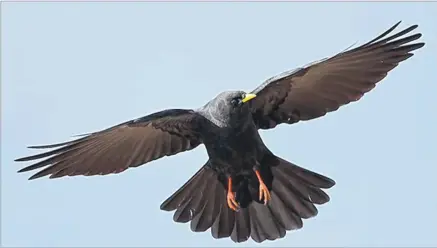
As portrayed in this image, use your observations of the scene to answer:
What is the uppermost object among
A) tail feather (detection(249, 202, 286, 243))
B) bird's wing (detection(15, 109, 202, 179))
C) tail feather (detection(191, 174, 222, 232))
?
bird's wing (detection(15, 109, 202, 179))

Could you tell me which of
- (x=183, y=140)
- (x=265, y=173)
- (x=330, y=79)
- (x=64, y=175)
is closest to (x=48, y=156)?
(x=64, y=175)

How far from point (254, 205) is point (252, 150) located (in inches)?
39.4

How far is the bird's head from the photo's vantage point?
1059 cm

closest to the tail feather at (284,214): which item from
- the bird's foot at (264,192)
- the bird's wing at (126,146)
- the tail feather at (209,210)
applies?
the bird's foot at (264,192)

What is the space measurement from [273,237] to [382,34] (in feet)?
8.77

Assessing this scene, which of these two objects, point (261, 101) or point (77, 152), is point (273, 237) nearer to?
point (261, 101)

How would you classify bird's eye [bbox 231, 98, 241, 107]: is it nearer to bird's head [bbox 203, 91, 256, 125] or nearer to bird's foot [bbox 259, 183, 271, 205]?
bird's head [bbox 203, 91, 256, 125]

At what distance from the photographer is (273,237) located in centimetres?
1167

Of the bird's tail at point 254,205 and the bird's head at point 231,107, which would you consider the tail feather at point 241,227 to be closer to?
the bird's tail at point 254,205

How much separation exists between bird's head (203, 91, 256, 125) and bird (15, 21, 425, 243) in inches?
5.3

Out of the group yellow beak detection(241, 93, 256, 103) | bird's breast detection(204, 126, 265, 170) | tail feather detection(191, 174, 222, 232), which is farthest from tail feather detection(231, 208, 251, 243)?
yellow beak detection(241, 93, 256, 103)

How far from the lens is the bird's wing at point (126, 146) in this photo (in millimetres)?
10852

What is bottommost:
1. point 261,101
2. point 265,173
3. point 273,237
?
point 273,237

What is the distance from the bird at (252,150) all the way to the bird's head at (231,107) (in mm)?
135
